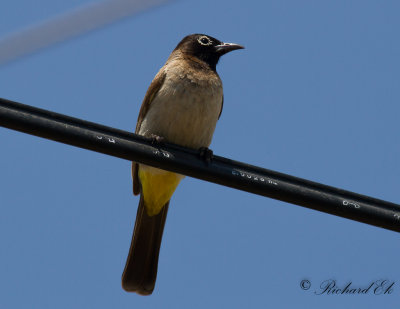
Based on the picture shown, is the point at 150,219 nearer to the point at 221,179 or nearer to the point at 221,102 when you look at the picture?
the point at 221,102

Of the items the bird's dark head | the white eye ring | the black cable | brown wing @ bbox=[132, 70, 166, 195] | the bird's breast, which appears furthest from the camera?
the white eye ring

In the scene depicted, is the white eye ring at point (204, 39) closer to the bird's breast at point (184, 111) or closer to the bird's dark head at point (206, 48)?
the bird's dark head at point (206, 48)

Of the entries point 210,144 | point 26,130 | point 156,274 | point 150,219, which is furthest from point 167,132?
point 26,130

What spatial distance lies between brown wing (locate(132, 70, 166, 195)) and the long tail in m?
0.22

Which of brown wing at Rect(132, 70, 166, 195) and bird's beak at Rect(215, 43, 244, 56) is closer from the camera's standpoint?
brown wing at Rect(132, 70, 166, 195)

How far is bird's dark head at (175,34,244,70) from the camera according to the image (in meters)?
7.96

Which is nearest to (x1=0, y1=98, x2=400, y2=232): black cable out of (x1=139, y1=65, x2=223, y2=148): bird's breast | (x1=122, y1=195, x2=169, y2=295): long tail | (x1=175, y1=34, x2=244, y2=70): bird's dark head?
(x1=139, y1=65, x2=223, y2=148): bird's breast

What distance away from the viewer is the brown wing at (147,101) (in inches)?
276

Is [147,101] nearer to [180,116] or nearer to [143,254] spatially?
[180,116]

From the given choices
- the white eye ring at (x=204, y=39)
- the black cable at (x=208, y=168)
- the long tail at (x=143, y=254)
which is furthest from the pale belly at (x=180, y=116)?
the black cable at (x=208, y=168)

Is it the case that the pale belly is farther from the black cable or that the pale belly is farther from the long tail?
the black cable

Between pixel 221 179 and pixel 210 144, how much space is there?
2.58 meters

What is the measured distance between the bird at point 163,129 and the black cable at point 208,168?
2193 millimetres

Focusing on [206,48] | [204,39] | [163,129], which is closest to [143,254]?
[163,129]
